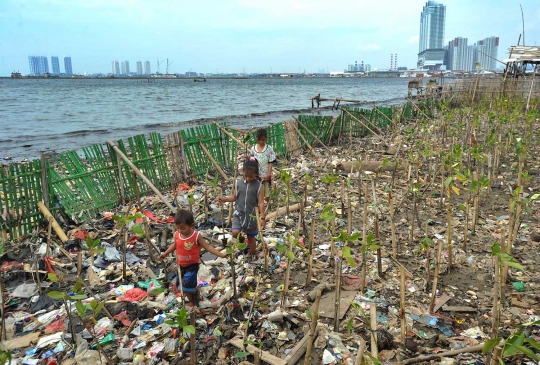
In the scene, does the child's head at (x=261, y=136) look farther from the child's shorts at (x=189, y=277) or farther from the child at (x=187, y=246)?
the child's shorts at (x=189, y=277)

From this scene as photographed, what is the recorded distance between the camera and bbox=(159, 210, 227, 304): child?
354cm

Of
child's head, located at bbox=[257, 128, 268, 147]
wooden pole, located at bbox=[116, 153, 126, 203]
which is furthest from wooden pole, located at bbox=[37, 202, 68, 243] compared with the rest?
child's head, located at bbox=[257, 128, 268, 147]

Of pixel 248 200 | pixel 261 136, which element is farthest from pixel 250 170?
pixel 261 136

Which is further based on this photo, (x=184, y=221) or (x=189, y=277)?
(x=189, y=277)

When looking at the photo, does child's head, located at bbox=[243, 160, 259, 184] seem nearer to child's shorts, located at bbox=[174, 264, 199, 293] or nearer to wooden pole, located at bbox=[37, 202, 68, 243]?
child's shorts, located at bbox=[174, 264, 199, 293]

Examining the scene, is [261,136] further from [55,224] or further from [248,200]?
[55,224]

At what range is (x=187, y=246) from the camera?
355 centimetres

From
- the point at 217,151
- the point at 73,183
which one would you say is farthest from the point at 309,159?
the point at 73,183

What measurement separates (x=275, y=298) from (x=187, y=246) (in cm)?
110

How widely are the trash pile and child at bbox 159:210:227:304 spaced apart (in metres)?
0.24

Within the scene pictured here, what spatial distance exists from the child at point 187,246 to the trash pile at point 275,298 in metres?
0.24

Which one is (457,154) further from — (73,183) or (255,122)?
(255,122)

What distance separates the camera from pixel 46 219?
552 cm

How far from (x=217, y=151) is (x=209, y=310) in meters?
5.53
